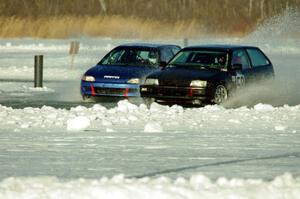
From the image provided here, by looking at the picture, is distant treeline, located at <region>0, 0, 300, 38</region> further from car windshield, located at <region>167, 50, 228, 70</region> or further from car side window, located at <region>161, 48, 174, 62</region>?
car windshield, located at <region>167, 50, 228, 70</region>

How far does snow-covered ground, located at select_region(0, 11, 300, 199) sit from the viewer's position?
865 centimetres

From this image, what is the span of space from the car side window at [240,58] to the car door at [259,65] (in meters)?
0.19

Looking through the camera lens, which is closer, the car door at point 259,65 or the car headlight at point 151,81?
the car headlight at point 151,81

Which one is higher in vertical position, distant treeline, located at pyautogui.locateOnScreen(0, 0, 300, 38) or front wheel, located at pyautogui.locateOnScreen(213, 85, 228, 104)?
distant treeline, located at pyautogui.locateOnScreen(0, 0, 300, 38)

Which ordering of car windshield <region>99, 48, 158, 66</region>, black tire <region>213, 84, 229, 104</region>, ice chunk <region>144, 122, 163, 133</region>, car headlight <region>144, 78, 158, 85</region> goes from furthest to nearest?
1. car windshield <region>99, 48, 158, 66</region>
2. car headlight <region>144, 78, 158, 85</region>
3. black tire <region>213, 84, 229, 104</region>
4. ice chunk <region>144, 122, 163, 133</region>

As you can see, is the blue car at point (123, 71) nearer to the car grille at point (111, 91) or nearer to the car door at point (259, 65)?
the car grille at point (111, 91)

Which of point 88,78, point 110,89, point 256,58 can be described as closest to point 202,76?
point 256,58

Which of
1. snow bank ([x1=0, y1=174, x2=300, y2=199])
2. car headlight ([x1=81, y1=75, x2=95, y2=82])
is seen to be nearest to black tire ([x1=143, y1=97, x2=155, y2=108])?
car headlight ([x1=81, y1=75, x2=95, y2=82])

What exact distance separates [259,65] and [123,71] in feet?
9.76

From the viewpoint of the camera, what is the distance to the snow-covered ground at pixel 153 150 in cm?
865

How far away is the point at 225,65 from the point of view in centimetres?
1995

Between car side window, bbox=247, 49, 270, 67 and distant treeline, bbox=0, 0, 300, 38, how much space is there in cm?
5020

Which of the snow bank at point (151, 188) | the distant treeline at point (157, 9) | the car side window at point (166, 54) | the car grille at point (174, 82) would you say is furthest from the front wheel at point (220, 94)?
the distant treeline at point (157, 9)

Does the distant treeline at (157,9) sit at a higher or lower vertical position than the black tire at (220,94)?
higher
